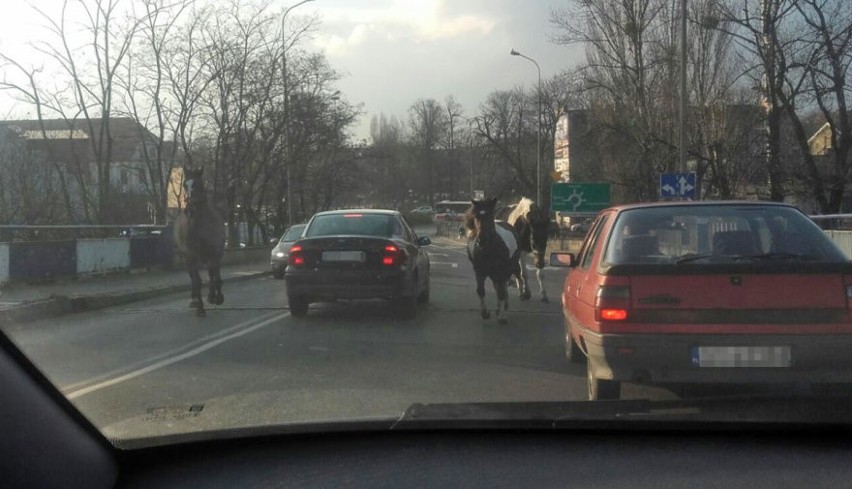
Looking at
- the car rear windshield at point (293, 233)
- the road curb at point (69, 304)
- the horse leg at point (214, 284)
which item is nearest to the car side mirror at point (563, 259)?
the horse leg at point (214, 284)

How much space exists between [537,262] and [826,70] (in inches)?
750

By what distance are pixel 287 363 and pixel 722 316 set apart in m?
4.28

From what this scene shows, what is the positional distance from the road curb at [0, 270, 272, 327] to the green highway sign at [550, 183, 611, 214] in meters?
19.0

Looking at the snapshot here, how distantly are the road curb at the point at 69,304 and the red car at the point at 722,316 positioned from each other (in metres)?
8.93

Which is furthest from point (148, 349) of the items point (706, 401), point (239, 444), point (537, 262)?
point (537, 262)

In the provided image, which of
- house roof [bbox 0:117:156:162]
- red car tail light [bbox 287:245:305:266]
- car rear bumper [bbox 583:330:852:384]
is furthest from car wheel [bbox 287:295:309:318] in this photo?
house roof [bbox 0:117:156:162]

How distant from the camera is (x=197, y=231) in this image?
489 inches

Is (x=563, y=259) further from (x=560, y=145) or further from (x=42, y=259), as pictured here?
(x=560, y=145)

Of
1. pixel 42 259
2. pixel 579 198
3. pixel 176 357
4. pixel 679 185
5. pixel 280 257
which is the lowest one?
pixel 176 357

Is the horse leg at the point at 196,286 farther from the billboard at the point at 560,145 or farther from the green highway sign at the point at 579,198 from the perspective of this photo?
the billboard at the point at 560,145

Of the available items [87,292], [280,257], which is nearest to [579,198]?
[280,257]

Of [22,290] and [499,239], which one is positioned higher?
[499,239]

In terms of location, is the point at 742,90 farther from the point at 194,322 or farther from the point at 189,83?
the point at 194,322

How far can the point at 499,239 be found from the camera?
37.4 ft
